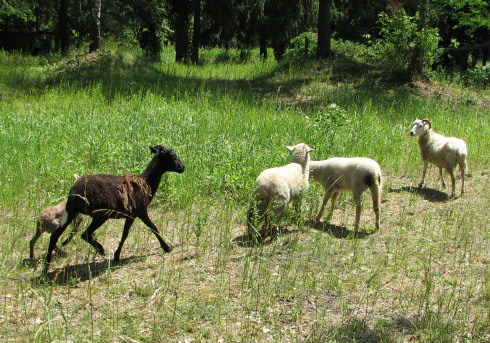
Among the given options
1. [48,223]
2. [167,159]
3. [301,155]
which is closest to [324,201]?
[301,155]

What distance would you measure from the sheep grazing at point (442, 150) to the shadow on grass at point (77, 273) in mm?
5939

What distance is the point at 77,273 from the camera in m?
5.39

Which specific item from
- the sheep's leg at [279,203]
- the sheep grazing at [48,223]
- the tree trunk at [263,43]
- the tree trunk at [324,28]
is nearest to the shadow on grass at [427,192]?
the sheep's leg at [279,203]

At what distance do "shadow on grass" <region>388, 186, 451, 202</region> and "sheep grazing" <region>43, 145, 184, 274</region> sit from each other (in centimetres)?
470

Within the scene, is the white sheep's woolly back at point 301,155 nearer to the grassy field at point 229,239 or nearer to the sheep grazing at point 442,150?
the grassy field at point 229,239

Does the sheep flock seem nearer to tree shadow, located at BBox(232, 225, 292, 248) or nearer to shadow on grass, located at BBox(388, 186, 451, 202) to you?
tree shadow, located at BBox(232, 225, 292, 248)

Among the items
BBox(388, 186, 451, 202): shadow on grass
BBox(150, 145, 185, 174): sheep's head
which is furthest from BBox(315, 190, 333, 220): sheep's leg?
BBox(150, 145, 185, 174): sheep's head

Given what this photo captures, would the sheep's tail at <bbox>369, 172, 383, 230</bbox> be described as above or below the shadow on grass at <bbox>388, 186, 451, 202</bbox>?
above

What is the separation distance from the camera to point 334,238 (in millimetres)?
6531

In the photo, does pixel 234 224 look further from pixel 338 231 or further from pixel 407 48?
pixel 407 48

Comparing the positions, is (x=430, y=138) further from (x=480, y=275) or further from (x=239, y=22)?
(x=239, y=22)

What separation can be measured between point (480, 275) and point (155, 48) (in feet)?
79.7

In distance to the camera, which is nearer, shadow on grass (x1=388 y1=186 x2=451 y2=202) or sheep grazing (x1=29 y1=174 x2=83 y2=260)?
sheep grazing (x1=29 y1=174 x2=83 y2=260)

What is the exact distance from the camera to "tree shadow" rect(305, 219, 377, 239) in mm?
6588
